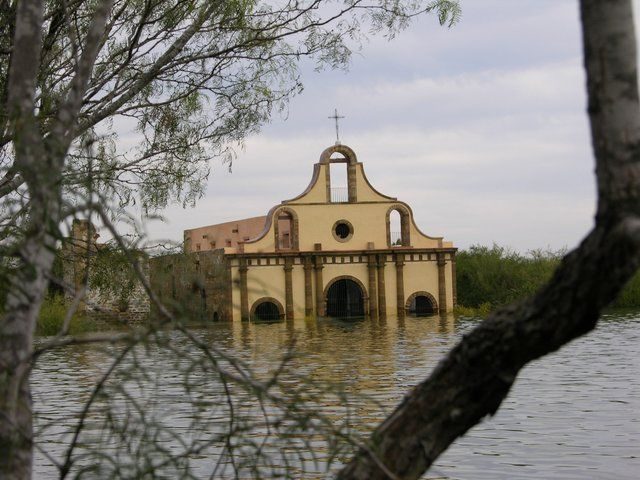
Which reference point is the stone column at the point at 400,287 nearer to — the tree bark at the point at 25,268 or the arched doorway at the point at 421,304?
the arched doorway at the point at 421,304

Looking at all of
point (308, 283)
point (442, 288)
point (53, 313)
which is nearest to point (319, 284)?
point (308, 283)

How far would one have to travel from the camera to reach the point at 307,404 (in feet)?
43.8

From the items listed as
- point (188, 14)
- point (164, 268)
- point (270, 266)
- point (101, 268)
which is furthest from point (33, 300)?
point (270, 266)

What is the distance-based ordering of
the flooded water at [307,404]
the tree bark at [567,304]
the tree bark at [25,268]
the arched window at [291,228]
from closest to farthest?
the tree bark at [567,304] < the tree bark at [25,268] < the flooded water at [307,404] < the arched window at [291,228]

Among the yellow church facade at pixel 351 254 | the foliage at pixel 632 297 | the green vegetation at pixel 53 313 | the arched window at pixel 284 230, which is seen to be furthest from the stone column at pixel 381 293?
the green vegetation at pixel 53 313

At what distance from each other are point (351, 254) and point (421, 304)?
4416 mm

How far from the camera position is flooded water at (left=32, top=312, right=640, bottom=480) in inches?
135

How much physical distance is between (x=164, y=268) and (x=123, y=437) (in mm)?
599

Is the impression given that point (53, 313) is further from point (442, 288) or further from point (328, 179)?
point (442, 288)

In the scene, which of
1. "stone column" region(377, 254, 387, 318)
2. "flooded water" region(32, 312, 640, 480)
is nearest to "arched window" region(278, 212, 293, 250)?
"stone column" region(377, 254, 387, 318)

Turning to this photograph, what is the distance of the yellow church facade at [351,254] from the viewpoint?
46562mm

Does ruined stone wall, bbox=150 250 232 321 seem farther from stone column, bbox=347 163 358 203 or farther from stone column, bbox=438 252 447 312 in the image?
stone column, bbox=438 252 447 312

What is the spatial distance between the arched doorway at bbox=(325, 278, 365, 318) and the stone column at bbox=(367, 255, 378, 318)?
126 centimetres

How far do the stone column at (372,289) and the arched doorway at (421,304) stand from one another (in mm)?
1618
